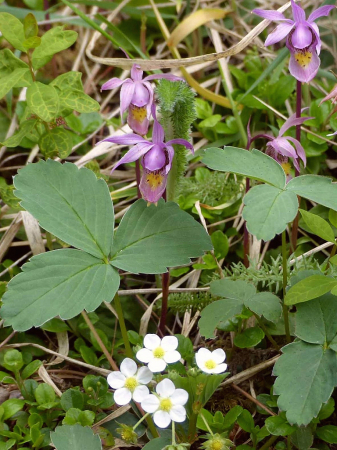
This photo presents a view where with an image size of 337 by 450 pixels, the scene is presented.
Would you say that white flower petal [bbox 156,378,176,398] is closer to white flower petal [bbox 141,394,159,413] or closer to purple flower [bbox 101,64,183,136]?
white flower petal [bbox 141,394,159,413]

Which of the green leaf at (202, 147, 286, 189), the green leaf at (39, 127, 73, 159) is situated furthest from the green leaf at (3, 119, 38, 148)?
Result: the green leaf at (202, 147, 286, 189)

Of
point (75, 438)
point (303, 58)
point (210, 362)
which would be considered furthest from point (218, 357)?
point (303, 58)

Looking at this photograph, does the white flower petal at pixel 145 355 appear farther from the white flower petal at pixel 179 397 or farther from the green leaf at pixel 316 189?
the green leaf at pixel 316 189

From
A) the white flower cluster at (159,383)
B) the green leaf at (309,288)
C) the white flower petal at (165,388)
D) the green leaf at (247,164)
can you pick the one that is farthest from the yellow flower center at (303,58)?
the white flower petal at (165,388)

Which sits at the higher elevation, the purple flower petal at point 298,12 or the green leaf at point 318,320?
the purple flower petal at point 298,12

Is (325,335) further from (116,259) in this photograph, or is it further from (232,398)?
(116,259)
